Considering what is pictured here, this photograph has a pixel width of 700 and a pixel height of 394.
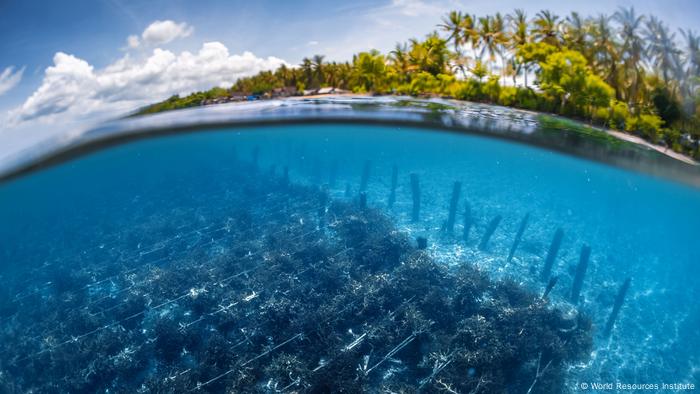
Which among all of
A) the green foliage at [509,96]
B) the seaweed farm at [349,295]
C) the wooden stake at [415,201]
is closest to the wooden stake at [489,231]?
the seaweed farm at [349,295]

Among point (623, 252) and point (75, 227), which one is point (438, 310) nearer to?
point (623, 252)

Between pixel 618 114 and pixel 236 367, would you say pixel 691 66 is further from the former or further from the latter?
pixel 236 367

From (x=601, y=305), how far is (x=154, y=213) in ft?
66.3

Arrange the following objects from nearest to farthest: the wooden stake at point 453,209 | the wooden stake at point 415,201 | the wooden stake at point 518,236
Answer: the wooden stake at point 518,236 → the wooden stake at point 453,209 → the wooden stake at point 415,201

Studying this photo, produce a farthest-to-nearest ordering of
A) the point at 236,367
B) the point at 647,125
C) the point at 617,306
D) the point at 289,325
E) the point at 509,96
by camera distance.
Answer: the point at 509,96 < the point at 647,125 < the point at 617,306 < the point at 289,325 < the point at 236,367

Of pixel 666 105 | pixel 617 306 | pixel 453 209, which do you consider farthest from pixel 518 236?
pixel 666 105

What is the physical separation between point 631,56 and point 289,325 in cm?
1805

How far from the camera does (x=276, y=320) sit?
29.8 feet

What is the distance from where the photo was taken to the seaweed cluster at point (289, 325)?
7.68m

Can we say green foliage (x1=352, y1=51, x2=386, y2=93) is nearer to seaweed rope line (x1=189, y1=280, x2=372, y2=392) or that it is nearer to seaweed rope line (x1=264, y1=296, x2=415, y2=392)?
seaweed rope line (x1=264, y1=296, x2=415, y2=392)

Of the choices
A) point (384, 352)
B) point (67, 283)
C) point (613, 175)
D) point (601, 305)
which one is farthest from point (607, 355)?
point (613, 175)

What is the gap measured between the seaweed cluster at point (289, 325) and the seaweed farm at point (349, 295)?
1.9 inches

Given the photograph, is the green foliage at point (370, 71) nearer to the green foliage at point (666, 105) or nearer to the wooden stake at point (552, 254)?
the wooden stake at point (552, 254)

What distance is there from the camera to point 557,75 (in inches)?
568
